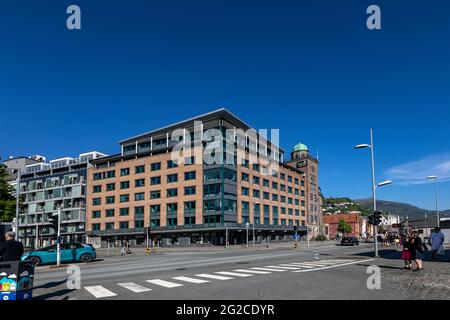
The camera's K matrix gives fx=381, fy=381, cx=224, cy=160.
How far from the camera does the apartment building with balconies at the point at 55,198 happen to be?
85.7 metres

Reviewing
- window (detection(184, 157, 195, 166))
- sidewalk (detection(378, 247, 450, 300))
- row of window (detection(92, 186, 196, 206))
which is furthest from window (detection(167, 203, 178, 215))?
sidewalk (detection(378, 247, 450, 300))

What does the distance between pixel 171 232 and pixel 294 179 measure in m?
36.4

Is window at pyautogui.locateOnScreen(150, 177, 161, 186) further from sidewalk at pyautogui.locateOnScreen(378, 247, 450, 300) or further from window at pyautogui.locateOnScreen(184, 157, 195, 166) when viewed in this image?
sidewalk at pyautogui.locateOnScreen(378, 247, 450, 300)

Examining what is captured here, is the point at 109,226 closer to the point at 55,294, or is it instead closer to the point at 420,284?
the point at 55,294

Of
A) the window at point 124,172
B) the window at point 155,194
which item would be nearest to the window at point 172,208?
the window at point 155,194

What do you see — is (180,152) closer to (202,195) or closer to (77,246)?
(202,195)

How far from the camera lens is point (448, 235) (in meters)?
50.2

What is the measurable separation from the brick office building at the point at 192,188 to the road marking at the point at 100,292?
49.2 metres

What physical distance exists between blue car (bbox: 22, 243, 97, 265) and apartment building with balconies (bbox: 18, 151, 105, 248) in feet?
196

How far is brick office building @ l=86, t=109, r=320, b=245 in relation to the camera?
66.3 meters

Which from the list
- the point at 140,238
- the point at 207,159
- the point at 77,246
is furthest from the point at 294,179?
the point at 77,246

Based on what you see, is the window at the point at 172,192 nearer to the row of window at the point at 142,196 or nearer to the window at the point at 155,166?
the row of window at the point at 142,196

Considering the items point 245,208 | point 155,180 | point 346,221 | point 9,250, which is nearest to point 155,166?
point 155,180

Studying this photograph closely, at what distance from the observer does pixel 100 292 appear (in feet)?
37.3
